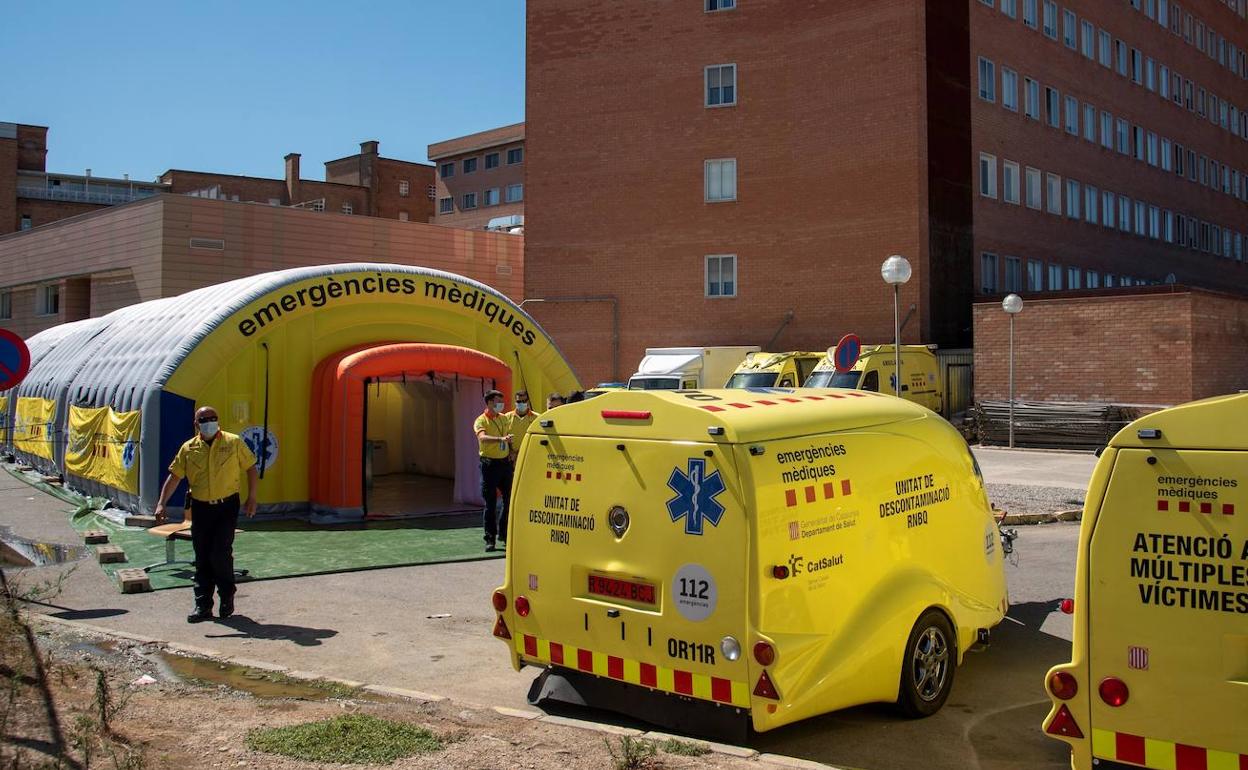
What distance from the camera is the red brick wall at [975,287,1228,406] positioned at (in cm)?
2731

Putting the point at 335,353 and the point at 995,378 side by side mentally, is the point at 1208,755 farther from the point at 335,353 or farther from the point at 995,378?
the point at 995,378

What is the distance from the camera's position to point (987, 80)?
37.0 m

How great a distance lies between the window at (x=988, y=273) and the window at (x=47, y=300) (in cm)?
3587

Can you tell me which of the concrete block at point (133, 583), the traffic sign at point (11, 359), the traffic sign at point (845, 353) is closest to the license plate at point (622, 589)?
the concrete block at point (133, 583)

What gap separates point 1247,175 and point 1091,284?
2476cm

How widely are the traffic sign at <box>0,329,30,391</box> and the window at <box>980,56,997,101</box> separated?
108ft

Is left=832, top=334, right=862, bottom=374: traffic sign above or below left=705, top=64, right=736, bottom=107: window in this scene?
below

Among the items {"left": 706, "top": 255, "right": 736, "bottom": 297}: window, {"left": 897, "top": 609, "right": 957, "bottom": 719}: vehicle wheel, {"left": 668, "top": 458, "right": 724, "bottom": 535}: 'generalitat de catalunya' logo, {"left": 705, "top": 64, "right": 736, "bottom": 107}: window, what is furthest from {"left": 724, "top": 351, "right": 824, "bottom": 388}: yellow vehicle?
{"left": 668, "top": 458, "right": 724, "bottom": 535}: 'generalitat de catalunya' logo

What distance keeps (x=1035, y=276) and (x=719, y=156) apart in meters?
12.8

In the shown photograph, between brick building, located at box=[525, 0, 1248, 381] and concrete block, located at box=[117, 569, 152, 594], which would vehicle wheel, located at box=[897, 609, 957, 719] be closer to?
concrete block, located at box=[117, 569, 152, 594]

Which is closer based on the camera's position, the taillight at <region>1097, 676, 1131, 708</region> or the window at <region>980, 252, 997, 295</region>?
the taillight at <region>1097, 676, 1131, 708</region>

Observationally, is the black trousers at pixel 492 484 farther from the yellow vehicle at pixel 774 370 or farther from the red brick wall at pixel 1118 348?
the red brick wall at pixel 1118 348

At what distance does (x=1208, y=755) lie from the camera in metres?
4.41

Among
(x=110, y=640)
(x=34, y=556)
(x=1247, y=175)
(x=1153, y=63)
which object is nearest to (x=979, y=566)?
(x=110, y=640)
